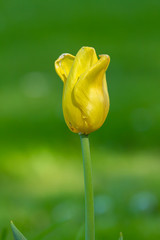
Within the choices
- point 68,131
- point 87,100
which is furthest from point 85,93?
point 68,131

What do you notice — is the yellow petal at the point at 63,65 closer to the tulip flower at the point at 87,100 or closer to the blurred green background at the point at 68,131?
the tulip flower at the point at 87,100

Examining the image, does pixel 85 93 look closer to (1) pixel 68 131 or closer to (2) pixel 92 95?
(2) pixel 92 95

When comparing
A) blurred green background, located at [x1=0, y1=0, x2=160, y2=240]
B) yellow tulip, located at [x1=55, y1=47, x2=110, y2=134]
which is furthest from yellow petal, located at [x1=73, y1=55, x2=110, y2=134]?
blurred green background, located at [x1=0, y1=0, x2=160, y2=240]

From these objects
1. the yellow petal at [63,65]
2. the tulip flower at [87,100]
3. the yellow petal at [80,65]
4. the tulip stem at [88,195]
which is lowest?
the tulip stem at [88,195]

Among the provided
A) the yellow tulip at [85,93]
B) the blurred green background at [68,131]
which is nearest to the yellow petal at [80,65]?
the yellow tulip at [85,93]

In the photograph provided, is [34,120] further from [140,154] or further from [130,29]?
[130,29]

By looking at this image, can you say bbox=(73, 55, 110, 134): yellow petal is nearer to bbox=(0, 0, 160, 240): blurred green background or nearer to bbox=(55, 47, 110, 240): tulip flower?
bbox=(55, 47, 110, 240): tulip flower

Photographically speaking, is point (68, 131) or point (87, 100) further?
point (68, 131)

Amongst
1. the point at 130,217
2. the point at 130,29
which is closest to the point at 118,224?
the point at 130,217
